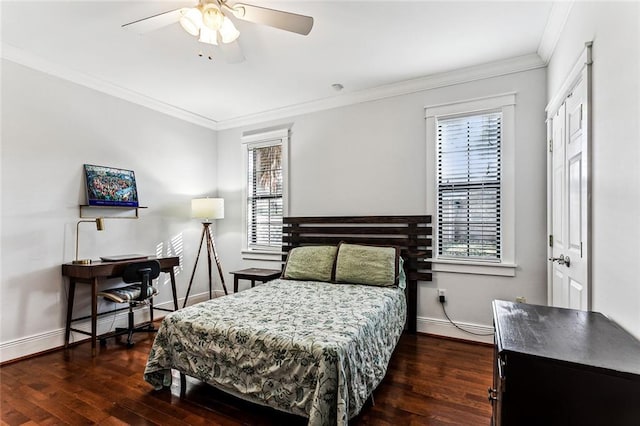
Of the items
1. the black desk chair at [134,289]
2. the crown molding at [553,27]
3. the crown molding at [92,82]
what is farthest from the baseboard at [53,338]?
the crown molding at [553,27]

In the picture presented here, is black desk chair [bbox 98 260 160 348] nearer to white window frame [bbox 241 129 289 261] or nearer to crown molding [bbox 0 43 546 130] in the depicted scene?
white window frame [bbox 241 129 289 261]

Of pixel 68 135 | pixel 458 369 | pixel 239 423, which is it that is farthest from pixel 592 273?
pixel 68 135

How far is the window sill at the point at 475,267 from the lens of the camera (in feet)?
9.95

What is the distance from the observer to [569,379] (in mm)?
969

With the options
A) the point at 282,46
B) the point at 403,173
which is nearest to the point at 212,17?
the point at 282,46

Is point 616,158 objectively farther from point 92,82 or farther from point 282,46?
point 92,82

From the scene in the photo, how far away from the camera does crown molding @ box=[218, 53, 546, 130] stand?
3014mm

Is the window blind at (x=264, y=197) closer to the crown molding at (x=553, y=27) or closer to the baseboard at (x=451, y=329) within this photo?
the baseboard at (x=451, y=329)

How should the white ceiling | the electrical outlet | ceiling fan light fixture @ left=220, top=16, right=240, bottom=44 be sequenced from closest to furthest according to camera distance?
ceiling fan light fixture @ left=220, top=16, right=240, bottom=44, the white ceiling, the electrical outlet

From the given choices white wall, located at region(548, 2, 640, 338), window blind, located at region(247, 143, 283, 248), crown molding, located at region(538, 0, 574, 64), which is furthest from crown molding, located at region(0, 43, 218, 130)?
white wall, located at region(548, 2, 640, 338)

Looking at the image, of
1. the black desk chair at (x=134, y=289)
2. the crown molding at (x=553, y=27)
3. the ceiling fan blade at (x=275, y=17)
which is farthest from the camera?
the black desk chair at (x=134, y=289)

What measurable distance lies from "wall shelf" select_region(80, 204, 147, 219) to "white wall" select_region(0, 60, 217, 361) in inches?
2.2

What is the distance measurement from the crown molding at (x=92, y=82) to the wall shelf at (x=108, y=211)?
123cm

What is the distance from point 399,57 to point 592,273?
2253 millimetres
